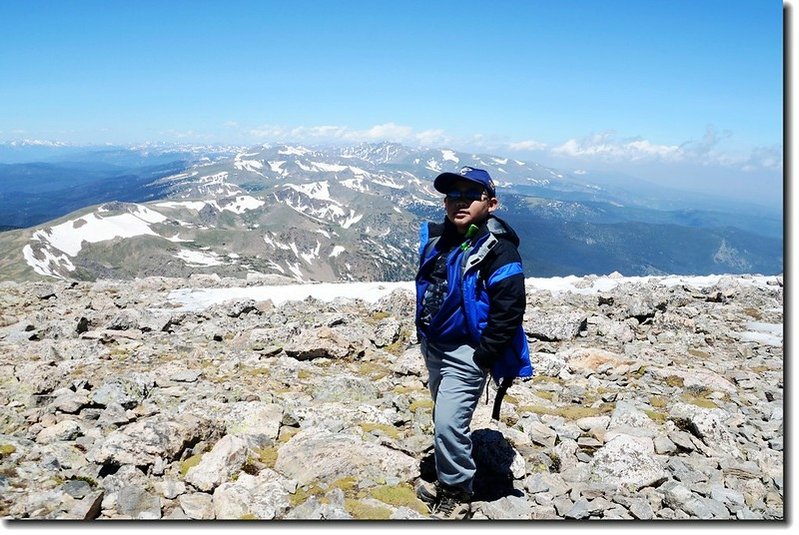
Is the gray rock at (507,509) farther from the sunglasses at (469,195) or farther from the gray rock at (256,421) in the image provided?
the sunglasses at (469,195)

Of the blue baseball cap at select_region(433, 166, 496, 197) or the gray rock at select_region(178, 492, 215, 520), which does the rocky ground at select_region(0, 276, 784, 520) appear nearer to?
the gray rock at select_region(178, 492, 215, 520)

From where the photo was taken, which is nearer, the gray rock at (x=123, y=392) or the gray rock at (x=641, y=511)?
the gray rock at (x=641, y=511)

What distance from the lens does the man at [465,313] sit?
4.99 metres

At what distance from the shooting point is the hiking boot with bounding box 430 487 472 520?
17.3 feet

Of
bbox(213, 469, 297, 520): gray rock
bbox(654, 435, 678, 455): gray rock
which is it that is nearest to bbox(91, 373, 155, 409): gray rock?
bbox(213, 469, 297, 520): gray rock

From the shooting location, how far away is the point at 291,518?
5.08 meters

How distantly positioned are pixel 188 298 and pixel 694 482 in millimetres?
19196

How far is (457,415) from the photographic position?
5.21 m

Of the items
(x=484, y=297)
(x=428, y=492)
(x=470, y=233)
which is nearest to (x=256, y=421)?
(x=428, y=492)

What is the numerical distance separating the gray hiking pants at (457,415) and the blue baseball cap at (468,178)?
1769 millimetres

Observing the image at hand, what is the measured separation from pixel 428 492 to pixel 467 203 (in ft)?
10.9

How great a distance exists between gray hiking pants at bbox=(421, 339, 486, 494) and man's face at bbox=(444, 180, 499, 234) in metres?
1.40

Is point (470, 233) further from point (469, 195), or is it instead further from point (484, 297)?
point (484, 297)

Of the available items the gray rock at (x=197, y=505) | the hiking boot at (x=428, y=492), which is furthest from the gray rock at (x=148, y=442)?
the hiking boot at (x=428, y=492)
